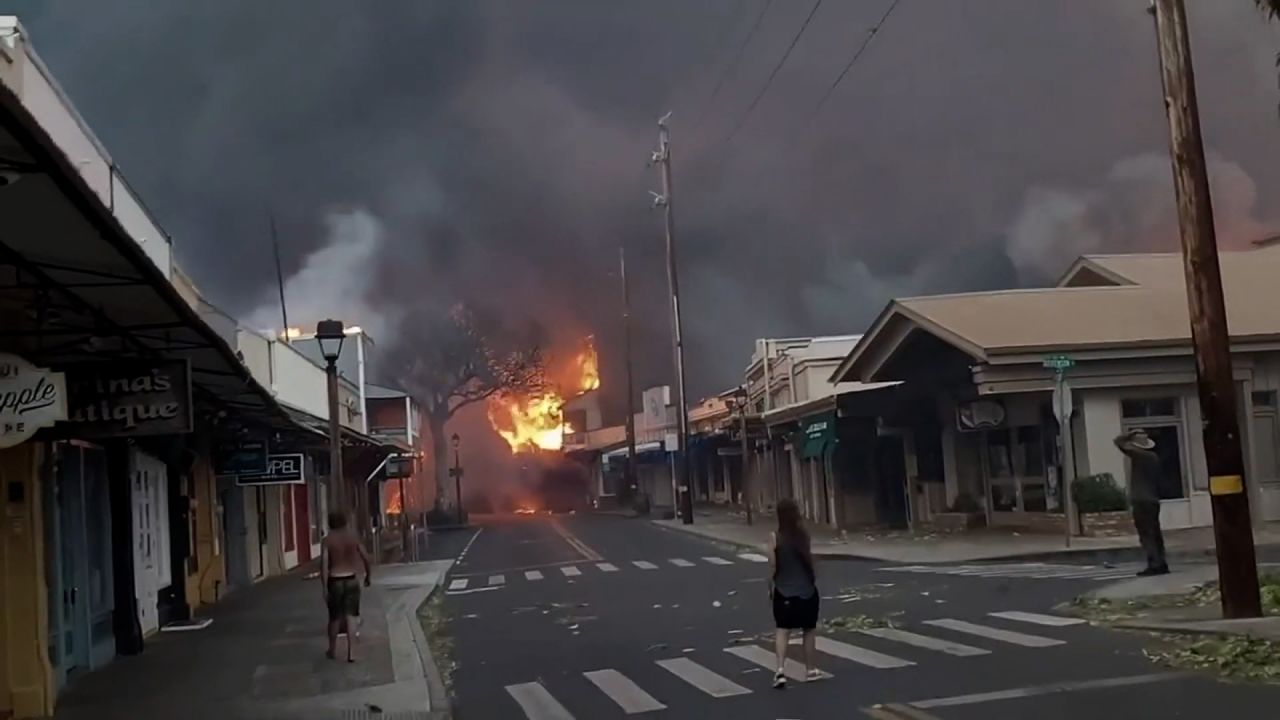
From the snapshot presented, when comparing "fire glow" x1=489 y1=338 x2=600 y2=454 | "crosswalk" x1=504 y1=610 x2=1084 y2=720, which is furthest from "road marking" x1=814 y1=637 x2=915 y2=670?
"fire glow" x1=489 y1=338 x2=600 y2=454

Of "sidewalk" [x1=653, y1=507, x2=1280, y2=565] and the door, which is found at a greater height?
the door

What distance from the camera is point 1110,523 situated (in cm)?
2691

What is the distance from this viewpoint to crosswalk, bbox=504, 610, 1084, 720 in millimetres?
12266

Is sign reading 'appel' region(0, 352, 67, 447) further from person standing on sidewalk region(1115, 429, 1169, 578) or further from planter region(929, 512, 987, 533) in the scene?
planter region(929, 512, 987, 533)

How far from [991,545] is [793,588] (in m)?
15.9

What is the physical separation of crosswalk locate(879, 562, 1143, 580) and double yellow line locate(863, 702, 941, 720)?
32.2 feet

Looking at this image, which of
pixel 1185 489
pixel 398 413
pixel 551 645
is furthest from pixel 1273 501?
pixel 398 413

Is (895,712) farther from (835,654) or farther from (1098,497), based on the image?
(1098,497)

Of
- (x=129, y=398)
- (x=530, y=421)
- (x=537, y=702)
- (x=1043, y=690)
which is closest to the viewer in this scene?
(x=1043, y=690)

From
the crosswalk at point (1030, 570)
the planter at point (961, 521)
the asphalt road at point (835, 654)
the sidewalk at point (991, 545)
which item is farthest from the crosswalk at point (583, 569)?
the crosswalk at point (1030, 570)

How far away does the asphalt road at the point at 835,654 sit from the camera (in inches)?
424

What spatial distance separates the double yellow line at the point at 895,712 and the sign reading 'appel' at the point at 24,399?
6382 mm

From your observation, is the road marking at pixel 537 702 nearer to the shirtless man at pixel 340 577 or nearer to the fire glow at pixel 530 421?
the shirtless man at pixel 340 577

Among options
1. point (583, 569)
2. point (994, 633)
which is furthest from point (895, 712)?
point (583, 569)
